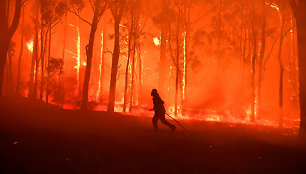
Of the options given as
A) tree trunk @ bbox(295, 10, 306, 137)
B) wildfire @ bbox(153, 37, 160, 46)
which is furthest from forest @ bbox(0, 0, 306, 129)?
tree trunk @ bbox(295, 10, 306, 137)

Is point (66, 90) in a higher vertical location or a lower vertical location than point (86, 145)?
higher

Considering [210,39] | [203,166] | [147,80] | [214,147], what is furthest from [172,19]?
[147,80]

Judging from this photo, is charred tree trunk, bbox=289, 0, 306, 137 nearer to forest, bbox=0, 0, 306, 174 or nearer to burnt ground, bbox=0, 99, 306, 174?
forest, bbox=0, 0, 306, 174

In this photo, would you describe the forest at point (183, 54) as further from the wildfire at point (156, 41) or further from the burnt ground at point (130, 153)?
the burnt ground at point (130, 153)

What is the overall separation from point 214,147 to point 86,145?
15.7ft

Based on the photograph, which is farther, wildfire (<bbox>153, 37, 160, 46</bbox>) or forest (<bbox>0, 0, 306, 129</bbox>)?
wildfire (<bbox>153, 37, 160, 46</bbox>)

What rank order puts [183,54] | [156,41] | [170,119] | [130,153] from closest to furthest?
1. [130,153]
2. [170,119]
3. [183,54]
4. [156,41]

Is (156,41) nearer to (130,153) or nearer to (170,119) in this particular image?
(170,119)

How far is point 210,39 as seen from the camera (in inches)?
1243

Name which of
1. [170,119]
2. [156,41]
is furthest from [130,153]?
[156,41]

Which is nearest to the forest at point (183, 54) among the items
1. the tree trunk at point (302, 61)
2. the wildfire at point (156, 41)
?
the wildfire at point (156, 41)

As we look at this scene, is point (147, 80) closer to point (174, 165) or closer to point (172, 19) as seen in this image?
point (172, 19)

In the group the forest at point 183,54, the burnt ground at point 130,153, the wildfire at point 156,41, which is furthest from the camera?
the wildfire at point 156,41

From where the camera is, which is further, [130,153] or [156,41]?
[156,41]
